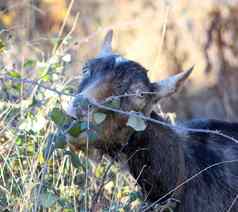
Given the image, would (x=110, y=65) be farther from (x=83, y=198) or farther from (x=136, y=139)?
(x=83, y=198)

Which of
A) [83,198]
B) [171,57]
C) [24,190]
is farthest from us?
[171,57]

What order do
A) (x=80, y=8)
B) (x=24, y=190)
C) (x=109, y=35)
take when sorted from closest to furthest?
(x=24, y=190), (x=109, y=35), (x=80, y=8)

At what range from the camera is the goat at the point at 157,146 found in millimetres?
4852

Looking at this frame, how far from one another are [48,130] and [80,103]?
0.95 m

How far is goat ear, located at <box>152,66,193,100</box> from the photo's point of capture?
193 inches

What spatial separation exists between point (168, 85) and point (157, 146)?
426mm

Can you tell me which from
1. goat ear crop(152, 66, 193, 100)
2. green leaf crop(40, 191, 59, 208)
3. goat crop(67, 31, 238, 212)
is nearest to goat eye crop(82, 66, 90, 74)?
goat crop(67, 31, 238, 212)

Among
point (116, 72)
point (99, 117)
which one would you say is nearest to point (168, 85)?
point (116, 72)

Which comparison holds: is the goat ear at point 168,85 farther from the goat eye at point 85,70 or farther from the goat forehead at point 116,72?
the goat eye at point 85,70

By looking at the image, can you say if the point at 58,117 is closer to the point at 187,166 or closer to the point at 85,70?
the point at 85,70

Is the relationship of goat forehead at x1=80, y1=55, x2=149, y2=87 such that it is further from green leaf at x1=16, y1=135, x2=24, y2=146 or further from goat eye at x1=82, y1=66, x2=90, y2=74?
green leaf at x1=16, y1=135, x2=24, y2=146

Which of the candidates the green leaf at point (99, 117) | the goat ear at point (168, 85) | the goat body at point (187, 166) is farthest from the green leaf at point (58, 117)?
the goat ear at point (168, 85)

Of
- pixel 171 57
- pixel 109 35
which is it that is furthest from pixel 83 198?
pixel 171 57

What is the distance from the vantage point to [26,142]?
5359 mm
